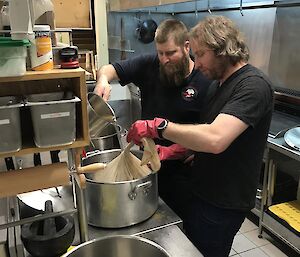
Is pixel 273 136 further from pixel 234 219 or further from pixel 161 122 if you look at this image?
pixel 161 122

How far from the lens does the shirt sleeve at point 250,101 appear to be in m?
1.09

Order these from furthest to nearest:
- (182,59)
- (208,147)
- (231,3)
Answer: (231,3), (182,59), (208,147)

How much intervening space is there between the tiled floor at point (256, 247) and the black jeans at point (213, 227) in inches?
35.1

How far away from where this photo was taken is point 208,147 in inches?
43.6

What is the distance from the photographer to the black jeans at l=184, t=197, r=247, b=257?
1302 mm

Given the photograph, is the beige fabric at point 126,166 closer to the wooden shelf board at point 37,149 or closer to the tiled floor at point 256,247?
the wooden shelf board at point 37,149

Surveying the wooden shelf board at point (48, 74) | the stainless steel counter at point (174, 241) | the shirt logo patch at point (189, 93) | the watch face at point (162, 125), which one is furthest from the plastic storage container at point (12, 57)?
the shirt logo patch at point (189, 93)

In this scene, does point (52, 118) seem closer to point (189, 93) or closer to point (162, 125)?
point (162, 125)

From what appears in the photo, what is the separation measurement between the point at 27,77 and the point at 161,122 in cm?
55

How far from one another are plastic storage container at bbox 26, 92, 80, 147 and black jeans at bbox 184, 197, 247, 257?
734mm

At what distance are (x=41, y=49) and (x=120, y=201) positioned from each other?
527 mm

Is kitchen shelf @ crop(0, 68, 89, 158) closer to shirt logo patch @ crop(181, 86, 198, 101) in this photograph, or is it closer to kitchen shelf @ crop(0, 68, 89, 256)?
kitchen shelf @ crop(0, 68, 89, 256)

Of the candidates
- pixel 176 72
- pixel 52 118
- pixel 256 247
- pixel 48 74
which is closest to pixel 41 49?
pixel 48 74

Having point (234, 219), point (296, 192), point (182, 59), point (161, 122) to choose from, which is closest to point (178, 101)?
point (182, 59)
